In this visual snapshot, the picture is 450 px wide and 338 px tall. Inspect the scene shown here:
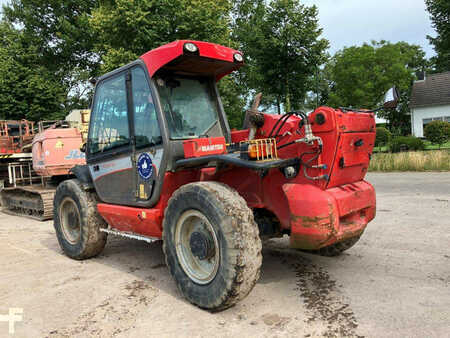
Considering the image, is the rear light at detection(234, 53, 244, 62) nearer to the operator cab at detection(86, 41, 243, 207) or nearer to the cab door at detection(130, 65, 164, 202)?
the operator cab at detection(86, 41, 243, 207)

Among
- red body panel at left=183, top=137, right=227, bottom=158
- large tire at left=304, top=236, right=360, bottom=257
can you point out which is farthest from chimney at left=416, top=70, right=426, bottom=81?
red body panel at left=183, top=137, right=227, bottom=158

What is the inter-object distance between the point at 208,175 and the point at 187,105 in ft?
3.10

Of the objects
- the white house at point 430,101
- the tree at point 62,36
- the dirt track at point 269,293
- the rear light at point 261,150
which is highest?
the tree at point 62,36

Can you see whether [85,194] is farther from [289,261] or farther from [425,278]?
[425,278]

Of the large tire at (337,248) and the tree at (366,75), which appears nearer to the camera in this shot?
the large tire at (337,248)

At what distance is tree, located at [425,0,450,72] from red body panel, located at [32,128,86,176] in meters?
43.4

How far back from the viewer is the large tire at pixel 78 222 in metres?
5.18

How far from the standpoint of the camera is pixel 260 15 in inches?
1337

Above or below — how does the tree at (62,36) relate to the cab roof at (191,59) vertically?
above

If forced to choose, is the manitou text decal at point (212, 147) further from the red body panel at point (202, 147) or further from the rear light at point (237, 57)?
the rear light at point (237, 57)

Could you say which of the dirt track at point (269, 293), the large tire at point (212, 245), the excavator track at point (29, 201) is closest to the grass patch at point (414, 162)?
the dirt track at point (269, 293)

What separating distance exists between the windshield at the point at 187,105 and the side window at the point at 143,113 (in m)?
0.16

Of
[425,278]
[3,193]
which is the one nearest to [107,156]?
[425,278]

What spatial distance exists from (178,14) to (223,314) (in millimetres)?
18196
